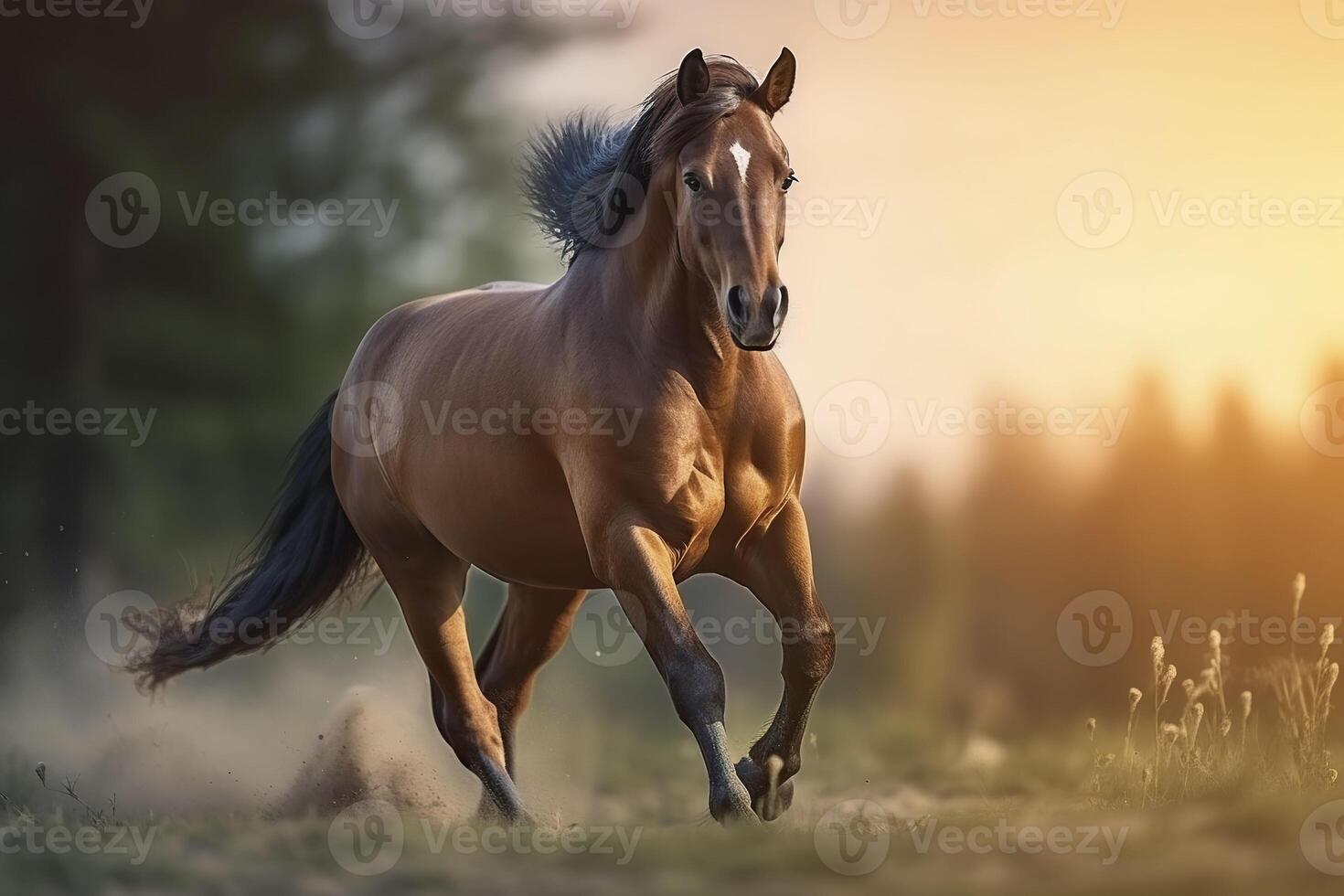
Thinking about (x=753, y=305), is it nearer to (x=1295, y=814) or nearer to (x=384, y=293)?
(x=1295, y=814)

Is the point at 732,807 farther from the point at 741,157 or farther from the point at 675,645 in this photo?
the point at 741,157

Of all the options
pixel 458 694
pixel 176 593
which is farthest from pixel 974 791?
pixel 176 593

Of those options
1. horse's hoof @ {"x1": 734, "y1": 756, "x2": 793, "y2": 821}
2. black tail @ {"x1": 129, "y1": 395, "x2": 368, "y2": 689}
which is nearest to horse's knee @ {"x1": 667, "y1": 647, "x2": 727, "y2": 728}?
horse's hoof @ {"x1": 734, "y1": 756, "x2": 793, "y2": 821}

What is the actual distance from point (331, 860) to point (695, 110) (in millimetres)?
2754

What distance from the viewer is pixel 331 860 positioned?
4945 millimetres

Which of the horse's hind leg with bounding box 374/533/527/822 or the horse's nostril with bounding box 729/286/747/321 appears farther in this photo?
the horse's hind leg with bounding box 374/533/527/822
